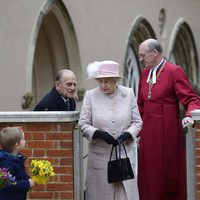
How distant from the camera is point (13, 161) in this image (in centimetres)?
670

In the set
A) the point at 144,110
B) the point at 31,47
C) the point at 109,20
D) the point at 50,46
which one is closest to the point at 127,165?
the point at 144,110

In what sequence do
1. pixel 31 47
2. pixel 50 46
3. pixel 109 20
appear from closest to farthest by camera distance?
pixel 31 47, pixel 50 46, pixel 109 20

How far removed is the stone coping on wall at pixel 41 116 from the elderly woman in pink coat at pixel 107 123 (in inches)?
5.8

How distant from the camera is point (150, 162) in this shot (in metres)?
8.24

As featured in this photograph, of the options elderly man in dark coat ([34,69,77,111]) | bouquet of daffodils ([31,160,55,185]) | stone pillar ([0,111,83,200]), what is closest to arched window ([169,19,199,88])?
elderly man in dark coat ([34,69,77,111])

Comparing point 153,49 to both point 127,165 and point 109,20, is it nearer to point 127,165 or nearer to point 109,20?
point 127,165

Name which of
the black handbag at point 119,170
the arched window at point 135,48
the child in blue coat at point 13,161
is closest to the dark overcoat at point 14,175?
the child in blue coat at point 13,161

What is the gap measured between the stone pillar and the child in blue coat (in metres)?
1.12

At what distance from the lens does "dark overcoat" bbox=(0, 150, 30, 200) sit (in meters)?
6.67

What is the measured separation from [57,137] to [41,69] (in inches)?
293

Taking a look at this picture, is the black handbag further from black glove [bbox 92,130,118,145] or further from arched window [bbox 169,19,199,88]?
arched window [bbox 169,19,199,88]

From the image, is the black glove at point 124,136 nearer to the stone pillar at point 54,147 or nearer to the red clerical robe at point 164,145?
the stone pillar at point 54,147

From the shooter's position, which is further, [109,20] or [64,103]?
[109,20]

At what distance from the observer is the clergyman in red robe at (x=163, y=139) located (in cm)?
821
